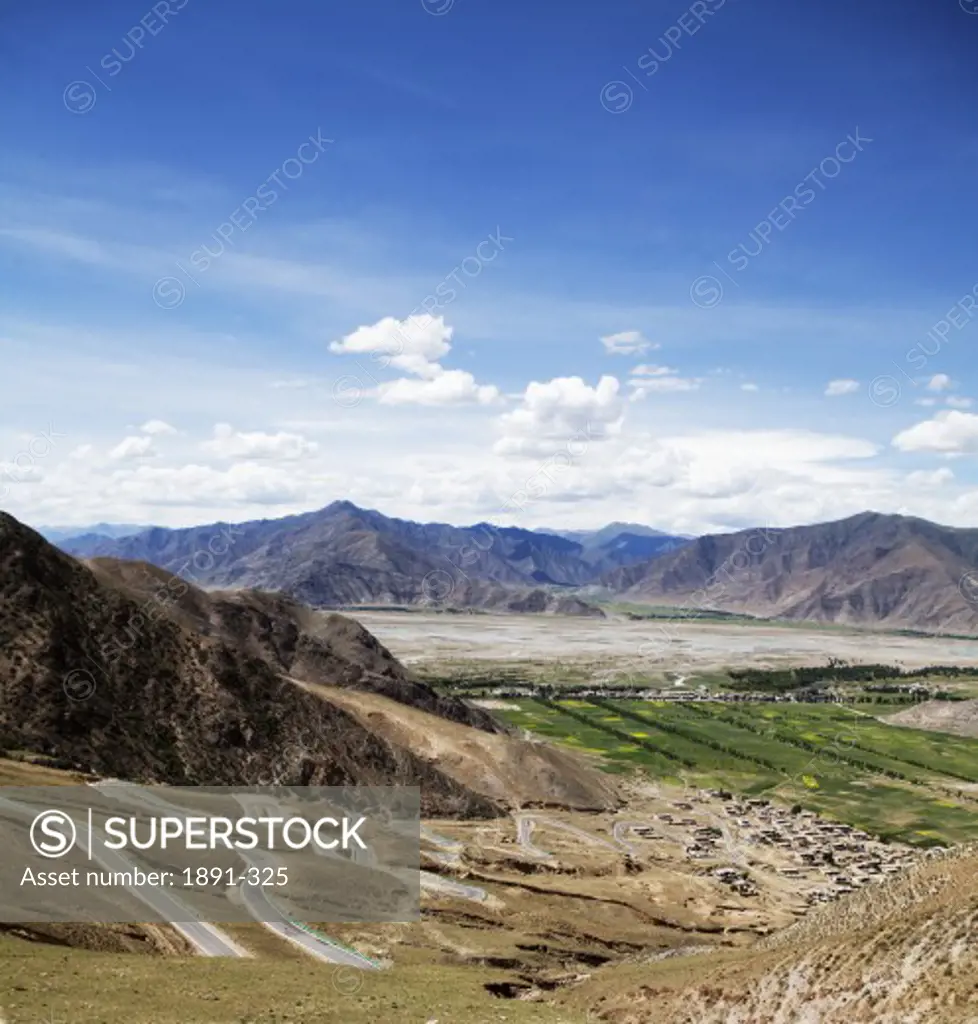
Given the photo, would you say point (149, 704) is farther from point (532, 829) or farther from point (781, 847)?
point (781, 847)

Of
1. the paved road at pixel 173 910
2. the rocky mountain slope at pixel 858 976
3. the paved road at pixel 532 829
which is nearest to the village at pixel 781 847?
the paved road at pixel 532 829

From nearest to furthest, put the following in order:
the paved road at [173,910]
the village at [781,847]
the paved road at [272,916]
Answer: the paved road at [173,910]
the paved road at [272,916]
the village at [781,847]

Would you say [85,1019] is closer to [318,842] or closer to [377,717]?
[318,842]

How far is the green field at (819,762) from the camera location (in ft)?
401

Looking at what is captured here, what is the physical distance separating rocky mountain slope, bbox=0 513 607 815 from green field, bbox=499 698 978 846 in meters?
35.1

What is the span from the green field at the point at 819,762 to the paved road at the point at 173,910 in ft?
295

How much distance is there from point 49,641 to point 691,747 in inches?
4605

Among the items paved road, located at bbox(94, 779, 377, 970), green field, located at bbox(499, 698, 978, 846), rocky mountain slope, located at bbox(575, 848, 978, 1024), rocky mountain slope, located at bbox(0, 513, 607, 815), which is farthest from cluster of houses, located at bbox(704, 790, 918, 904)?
paved road, located at bbox(94, 779, 377, 970)

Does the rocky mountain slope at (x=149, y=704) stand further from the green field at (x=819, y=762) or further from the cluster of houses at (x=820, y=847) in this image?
the green field at (x=819, y=762)

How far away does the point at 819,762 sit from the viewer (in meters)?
156

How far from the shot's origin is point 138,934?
146 ft

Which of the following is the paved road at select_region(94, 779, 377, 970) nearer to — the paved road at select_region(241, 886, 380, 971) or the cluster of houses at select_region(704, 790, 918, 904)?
the paved road at select_region(241, 886, 380, 971)

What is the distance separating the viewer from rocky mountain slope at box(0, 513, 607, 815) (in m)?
82.0

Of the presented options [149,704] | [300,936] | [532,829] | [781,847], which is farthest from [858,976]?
[781,847]
